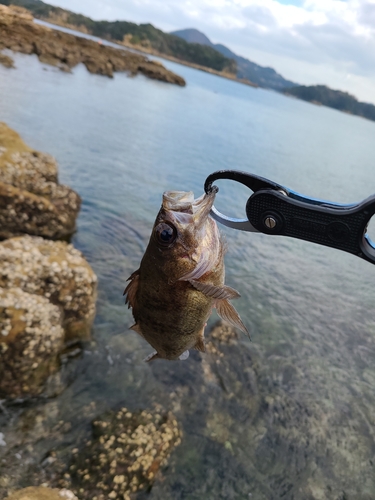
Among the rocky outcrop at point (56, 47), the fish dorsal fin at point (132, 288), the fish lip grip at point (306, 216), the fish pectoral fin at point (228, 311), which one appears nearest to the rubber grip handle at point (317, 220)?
the fish lip grip at point (306, 216)

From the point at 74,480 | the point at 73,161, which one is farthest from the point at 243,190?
the point at 74,480

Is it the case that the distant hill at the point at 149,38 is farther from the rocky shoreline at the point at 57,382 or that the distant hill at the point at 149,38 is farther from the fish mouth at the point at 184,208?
the fish mouth at the point at 184,208

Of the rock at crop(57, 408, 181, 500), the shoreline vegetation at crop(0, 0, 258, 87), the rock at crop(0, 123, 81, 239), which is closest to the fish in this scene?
the rock at crop(57, 408, 181, 500)

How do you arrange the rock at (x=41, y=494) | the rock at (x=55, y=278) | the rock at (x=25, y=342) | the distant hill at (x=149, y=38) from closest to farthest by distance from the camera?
the rock at (x=41, y=494) < the rock at (x=25, y=342) < the rock at (x=55, y=278) < the distant hill at (x=149, y=38)

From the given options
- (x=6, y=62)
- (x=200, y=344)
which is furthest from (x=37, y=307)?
(x=6, y=62)

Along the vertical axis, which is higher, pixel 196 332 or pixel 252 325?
pixel 196 332

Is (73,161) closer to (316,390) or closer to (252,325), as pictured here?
(252,325)
